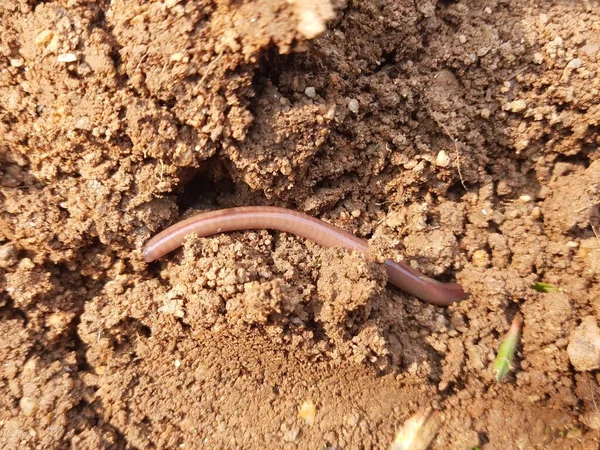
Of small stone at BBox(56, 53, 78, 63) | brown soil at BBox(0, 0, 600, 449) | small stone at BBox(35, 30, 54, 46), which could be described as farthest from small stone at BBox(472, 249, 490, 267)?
small stone at BBox(35, 30, 54, 46)

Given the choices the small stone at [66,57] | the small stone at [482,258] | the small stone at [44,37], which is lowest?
the small stone at [482,258]

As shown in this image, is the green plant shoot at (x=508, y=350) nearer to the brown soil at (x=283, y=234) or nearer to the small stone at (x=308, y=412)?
the brown soil at (x=283, y=234)

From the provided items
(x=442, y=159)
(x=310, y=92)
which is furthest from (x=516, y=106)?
(x=310, y=92)

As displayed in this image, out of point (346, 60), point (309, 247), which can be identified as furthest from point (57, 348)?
point (346, 60)

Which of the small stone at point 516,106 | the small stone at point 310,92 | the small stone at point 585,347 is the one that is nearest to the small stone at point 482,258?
the small stone at point 585,347

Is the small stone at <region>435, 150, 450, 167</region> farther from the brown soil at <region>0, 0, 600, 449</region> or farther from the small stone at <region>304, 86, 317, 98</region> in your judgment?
the small stone at <region>304, 86, 317, 98</region>

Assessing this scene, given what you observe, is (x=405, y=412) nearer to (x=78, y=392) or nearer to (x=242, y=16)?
(x=78, y=392)
